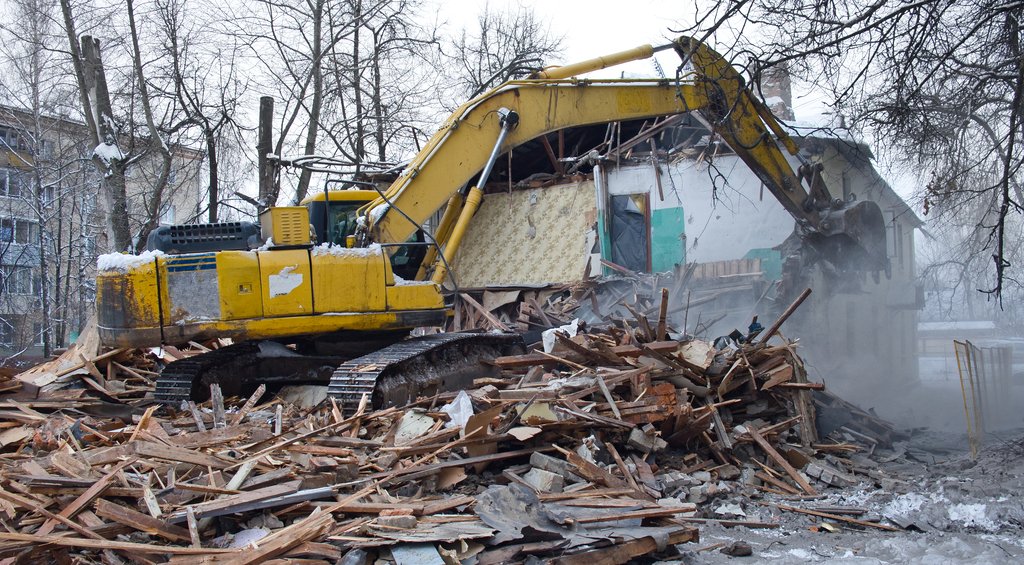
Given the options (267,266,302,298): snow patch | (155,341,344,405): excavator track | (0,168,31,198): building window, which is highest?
(0,168,31,198): building window

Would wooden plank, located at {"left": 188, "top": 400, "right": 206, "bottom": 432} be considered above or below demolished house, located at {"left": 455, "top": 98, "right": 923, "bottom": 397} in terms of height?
below

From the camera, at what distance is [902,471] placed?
297 inches

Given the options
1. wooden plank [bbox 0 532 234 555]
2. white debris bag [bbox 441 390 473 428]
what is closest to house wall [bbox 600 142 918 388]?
white debris bag [bbox 441 390 473 428]

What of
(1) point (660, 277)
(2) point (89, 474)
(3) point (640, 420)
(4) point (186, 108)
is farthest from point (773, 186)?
(4) point (186, 108)

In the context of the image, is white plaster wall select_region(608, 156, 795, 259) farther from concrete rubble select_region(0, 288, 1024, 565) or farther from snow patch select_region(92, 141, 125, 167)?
snow patch select_region(92, 141, 125, 167)

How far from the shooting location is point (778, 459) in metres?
7.14

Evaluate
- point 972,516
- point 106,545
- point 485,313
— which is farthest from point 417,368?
point 485,313

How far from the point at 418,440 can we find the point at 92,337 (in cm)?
615

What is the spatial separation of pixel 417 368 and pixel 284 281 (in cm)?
161

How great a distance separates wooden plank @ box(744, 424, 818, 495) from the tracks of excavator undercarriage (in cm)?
285

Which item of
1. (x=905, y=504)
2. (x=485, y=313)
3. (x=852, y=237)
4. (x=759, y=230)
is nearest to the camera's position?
(x=905, y=504)

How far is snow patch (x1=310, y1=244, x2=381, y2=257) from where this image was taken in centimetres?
805

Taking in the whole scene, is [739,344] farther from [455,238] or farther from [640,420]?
[455,238]

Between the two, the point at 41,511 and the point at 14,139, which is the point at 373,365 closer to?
the point at 41,511
